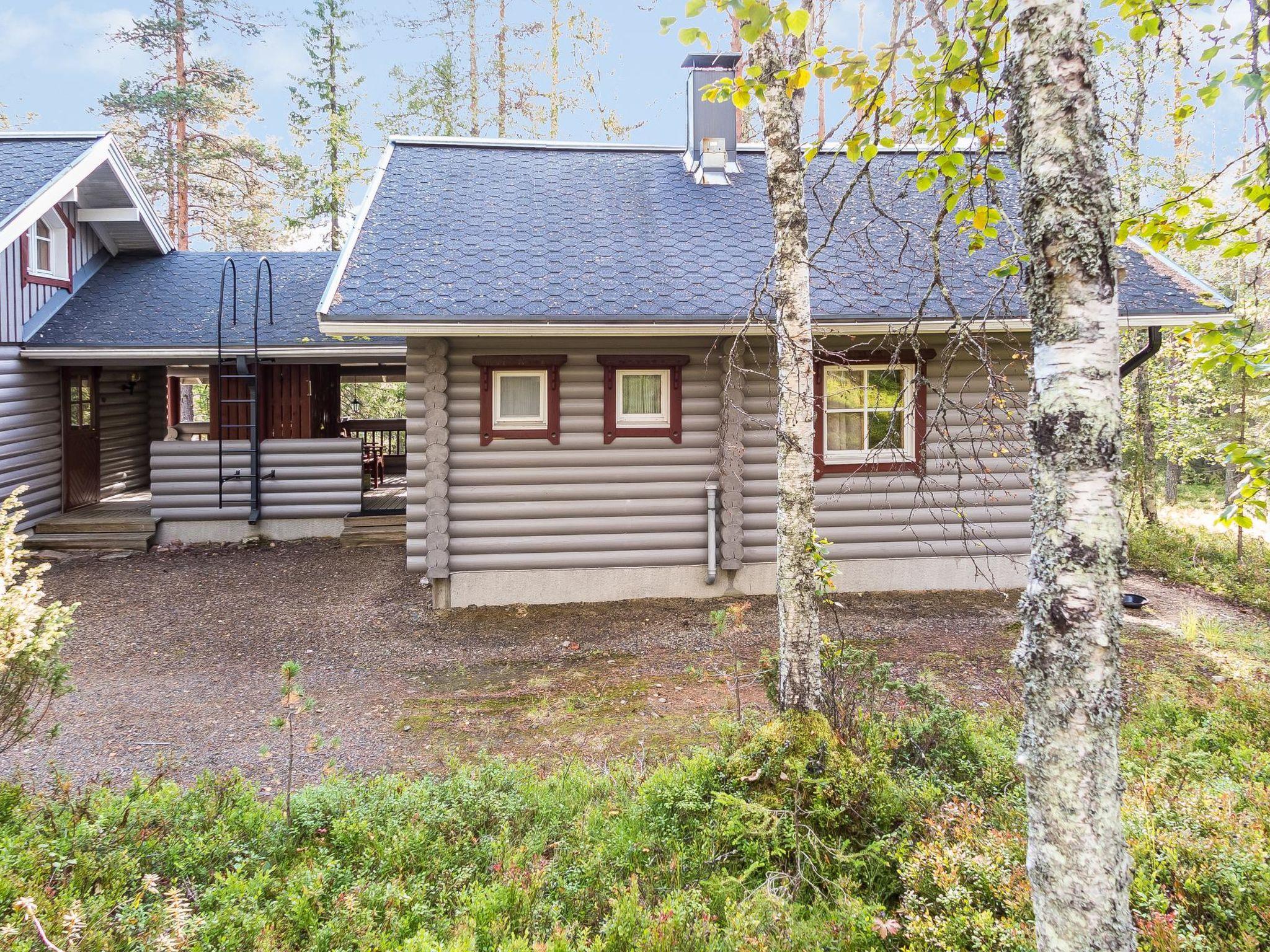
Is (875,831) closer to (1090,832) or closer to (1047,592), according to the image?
(1090,832)

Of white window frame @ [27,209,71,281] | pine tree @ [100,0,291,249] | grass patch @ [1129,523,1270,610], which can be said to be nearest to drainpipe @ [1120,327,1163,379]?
grass patch @ [1129,523,1270,610]

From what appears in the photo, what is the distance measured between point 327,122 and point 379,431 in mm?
11005

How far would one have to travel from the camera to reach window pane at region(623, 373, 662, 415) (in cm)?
817

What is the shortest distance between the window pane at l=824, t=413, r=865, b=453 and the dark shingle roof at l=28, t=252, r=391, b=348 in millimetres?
6660

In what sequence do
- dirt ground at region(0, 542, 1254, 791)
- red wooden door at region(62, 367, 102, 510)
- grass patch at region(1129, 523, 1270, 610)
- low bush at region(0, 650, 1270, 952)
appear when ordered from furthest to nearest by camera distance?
red wooden door at region(62, 367, 102, 510)
grass patch at region(1129, 523, 1270, 610)
dirt ground at region(0, 542, 1254, 791)
low bush at region(0, 650, 1270, 952)

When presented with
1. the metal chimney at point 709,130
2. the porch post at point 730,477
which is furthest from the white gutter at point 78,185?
the porch post at point 730,477

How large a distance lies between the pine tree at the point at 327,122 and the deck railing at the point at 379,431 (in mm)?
6497

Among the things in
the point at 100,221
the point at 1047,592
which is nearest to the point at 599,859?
the point at 1047,592

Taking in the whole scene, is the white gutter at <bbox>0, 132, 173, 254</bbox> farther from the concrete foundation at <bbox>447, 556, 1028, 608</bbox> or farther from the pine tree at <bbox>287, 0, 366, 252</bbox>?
the concrete foundation at <bbox>447, 556, 1028, 608</bbox>

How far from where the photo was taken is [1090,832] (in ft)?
6.02

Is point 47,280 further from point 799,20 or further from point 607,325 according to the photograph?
point 799,20

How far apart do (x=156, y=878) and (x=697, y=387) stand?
6.34 metres

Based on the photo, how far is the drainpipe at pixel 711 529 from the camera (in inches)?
318

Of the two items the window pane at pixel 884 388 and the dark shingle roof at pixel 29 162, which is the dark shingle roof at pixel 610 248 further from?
the dark shingle roof at pixel 29 162
